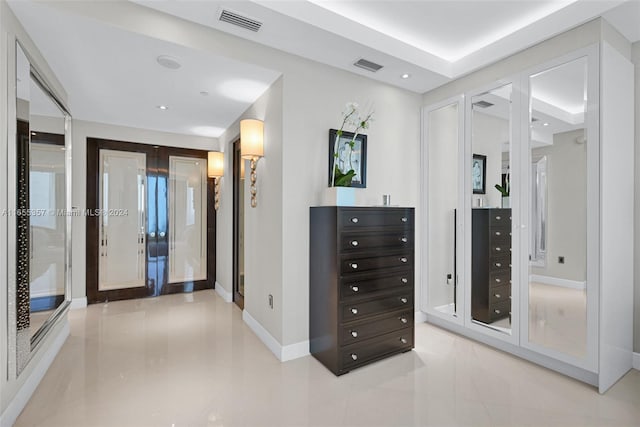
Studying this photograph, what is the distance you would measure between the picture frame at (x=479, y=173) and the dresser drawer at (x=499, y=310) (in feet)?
3.45

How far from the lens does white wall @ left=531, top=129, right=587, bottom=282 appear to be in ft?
7.63

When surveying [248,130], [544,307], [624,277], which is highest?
[248,130]

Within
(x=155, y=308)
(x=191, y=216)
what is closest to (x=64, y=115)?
(x=191, y=216)

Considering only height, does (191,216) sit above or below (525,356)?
above

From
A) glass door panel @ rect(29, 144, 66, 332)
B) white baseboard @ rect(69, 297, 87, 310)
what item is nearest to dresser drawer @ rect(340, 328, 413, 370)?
glass door panel @ rect(29, 144, 66, 332)

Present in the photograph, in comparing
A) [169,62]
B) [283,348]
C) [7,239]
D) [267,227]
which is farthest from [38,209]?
[283,348]

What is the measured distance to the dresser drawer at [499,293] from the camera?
9.18 ft

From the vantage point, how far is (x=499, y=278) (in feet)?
9.43

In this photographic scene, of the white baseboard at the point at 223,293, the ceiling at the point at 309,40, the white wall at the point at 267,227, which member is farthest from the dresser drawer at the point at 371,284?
the white baseboard at the point at 223,293

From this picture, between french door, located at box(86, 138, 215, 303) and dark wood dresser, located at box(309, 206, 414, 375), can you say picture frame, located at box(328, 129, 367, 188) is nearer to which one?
dark wood dresser, located at box(309, 206, 414, 375)

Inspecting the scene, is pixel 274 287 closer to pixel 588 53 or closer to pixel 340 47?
pixel 340 47

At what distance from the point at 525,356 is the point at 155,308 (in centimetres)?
422

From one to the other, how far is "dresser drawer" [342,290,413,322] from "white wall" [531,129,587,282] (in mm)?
1141

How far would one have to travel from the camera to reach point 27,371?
2129 millimetres
